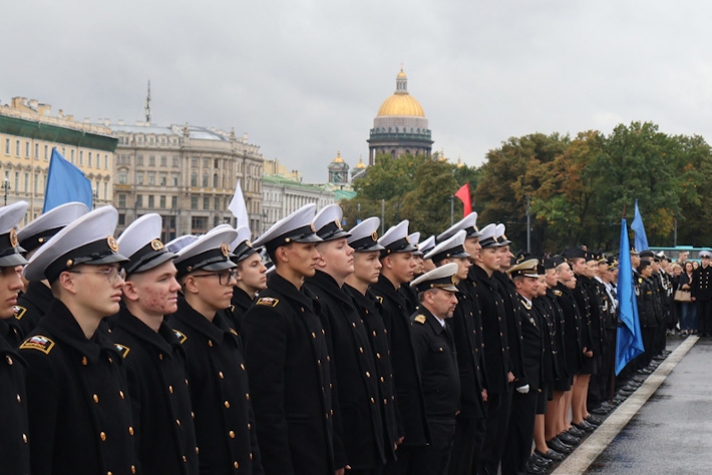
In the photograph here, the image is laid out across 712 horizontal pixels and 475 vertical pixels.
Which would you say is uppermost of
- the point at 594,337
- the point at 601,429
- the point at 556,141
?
the point at 556,141

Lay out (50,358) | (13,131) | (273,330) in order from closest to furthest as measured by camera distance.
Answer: (50,358), (273,330), (13,131)

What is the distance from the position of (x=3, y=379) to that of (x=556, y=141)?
9474 cm

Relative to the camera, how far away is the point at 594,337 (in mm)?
15312

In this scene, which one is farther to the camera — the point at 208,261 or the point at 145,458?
the point at 208,261

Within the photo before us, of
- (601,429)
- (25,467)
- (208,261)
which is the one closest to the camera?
(25,467)

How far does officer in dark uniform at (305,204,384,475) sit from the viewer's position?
293 inches

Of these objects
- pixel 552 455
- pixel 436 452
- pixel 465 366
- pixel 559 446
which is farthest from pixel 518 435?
pixel 436 452

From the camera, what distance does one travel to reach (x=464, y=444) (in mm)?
10086

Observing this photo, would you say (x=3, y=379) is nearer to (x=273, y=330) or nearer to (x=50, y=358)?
(x=50, y=358)

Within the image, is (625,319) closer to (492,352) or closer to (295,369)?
(492,352)

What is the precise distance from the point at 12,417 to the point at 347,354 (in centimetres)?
307

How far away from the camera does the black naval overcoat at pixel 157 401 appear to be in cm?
554

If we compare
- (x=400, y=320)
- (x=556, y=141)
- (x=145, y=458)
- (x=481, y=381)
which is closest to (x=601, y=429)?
(x=481, y=381)

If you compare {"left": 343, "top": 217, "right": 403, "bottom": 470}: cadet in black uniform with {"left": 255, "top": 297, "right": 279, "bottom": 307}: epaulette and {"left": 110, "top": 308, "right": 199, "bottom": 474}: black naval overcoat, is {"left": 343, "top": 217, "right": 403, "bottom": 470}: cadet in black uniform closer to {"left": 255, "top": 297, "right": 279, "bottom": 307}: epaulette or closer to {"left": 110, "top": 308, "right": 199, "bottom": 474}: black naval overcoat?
{"left": 255, "top": 297, "right": 279, "bottom": 307}: epaulette
